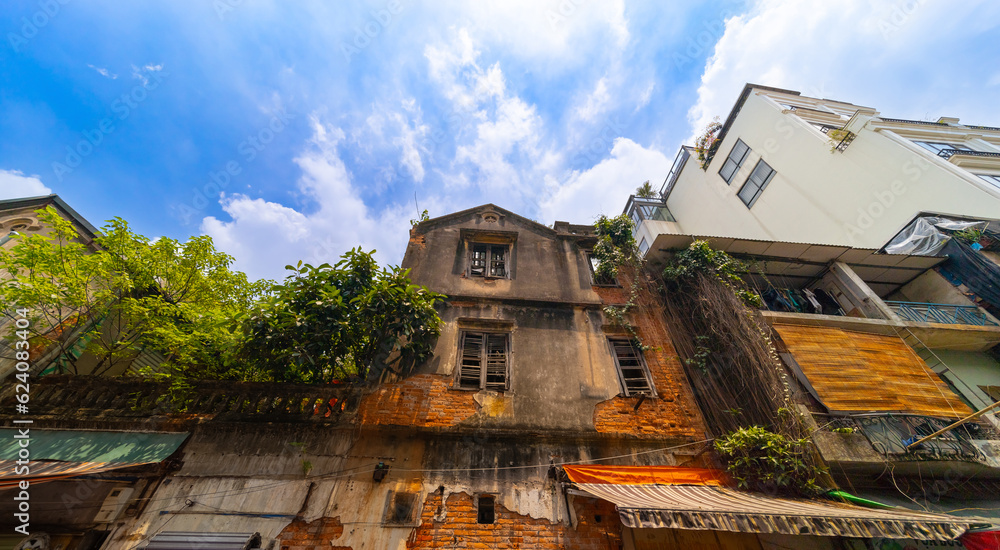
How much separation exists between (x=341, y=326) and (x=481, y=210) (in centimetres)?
567

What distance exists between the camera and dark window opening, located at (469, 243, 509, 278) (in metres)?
8.95

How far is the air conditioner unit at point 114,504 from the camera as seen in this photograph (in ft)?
15.2

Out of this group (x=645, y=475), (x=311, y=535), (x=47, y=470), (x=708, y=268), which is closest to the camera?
(x=47, y=470)

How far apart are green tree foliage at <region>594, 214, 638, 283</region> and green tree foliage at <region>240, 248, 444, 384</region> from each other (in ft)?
15.5

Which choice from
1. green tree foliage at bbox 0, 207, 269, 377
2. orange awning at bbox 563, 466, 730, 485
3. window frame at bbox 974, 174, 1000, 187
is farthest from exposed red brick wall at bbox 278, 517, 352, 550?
window frame at bbox 974, 174, 1000, 187

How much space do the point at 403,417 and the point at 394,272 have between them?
107 inches

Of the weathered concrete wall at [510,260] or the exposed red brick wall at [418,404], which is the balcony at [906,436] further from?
the exposed red brick wall at [418,404]

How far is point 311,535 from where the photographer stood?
4711mm

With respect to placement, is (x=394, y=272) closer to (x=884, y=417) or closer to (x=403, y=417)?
(x=403, y=417)

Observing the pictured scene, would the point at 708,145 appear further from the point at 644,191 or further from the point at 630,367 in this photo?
the point at 630,367

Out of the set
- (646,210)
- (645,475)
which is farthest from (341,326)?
(646,210)

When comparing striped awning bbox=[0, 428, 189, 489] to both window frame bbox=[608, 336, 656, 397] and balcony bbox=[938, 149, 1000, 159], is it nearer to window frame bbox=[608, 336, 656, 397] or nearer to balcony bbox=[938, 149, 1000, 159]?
window frame bbox=[608, 336, 656, 397]

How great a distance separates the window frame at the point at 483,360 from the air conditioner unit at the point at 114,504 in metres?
4.97

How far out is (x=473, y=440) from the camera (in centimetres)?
582
